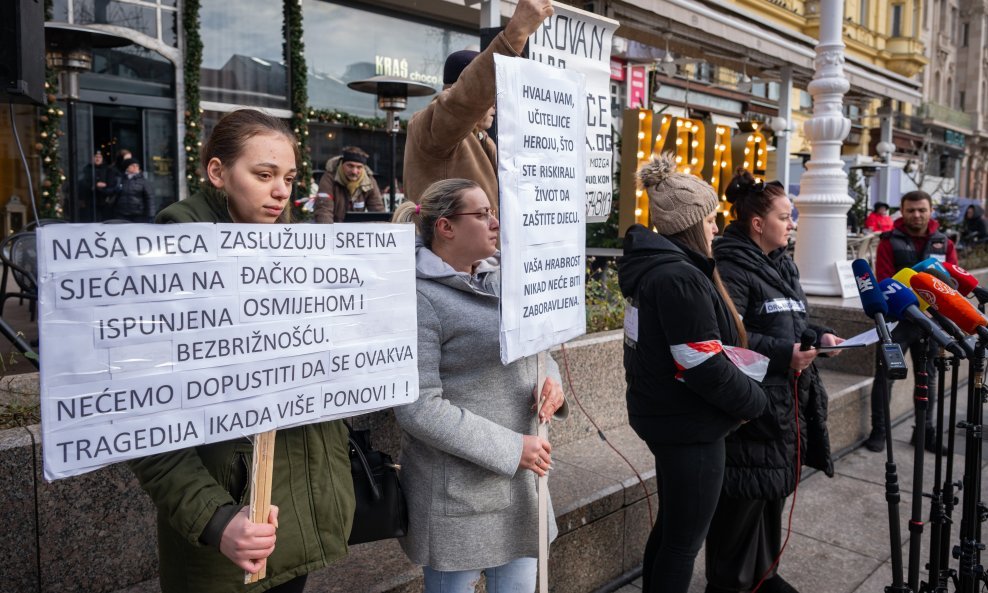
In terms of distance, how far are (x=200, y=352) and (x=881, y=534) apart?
4081 mm

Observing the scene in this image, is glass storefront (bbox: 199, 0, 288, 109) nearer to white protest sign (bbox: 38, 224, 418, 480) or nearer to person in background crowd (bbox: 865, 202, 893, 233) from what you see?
white protest sign (bbox: 38, 224, 418, 480)

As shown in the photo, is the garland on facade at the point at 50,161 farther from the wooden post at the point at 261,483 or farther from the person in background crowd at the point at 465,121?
the wooden post at the point at 261,483

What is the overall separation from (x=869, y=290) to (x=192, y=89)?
405 inches

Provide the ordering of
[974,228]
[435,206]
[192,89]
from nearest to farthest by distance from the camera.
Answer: [435,206] → [192,89] → [974,228]

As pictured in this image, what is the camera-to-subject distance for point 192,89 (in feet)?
35.0

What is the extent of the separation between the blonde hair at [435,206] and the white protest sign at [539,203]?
17 cm

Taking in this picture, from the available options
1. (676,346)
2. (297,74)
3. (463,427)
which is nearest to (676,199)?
(676,346)

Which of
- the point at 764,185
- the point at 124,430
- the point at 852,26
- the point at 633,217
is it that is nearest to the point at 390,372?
the point at 124,430

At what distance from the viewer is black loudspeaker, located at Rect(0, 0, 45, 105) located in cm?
278

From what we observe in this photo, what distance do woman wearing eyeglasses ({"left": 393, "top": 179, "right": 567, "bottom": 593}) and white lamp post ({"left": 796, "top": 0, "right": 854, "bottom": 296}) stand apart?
5.50 metres

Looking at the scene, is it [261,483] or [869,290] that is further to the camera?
[869,290]

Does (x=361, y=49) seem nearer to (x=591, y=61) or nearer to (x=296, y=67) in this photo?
(x=296, y=67)

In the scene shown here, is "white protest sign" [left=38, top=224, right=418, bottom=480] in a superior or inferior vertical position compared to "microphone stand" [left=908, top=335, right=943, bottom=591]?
superior

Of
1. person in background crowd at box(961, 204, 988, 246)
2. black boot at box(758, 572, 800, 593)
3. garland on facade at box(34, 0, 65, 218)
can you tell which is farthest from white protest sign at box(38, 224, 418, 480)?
person in background crowd at box(961, 204, 988, 246)
